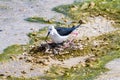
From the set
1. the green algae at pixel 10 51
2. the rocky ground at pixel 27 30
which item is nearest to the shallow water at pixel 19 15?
the rocky ground at pixel 27 30

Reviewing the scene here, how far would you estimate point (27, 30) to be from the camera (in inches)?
426

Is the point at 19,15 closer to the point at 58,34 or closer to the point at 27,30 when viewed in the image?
the point at 27,30

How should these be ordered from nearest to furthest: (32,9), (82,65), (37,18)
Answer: (82,65) → (37,18) → (32,9)

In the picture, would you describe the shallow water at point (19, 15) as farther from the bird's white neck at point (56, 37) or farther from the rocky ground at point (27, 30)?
the bird's white neck at point (56, 37)

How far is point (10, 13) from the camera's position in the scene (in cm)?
1221

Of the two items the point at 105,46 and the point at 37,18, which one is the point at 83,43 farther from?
the point at 37,18

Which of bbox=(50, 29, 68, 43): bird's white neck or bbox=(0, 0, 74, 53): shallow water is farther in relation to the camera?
bbox=(0, 0, 74, 53): shallow water

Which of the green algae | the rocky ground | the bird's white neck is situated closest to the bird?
the bird's white neck

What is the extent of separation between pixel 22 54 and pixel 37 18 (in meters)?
2.43

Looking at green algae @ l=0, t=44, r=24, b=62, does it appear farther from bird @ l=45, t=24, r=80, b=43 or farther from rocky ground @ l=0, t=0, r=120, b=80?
bird @ l=45, t=24, r=80, b=43

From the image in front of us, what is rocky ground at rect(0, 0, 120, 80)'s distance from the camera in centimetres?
870

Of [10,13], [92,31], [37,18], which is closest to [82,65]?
[92,31]

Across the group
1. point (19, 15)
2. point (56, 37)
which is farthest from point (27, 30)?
point (56, 37)

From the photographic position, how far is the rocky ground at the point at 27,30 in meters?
8.70
